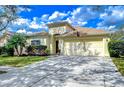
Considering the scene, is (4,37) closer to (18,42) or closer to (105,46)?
(18,42)

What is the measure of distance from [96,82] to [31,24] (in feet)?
81.4

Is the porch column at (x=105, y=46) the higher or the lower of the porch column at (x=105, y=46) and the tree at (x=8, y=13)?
the lower

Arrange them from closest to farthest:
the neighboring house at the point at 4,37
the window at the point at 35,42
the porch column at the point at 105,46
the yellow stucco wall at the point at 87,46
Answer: the porch column at the point at 105,46
the yellow stucco wall at the point at 87,46
the window at the point at 35,42
the neighboring house at the point at 4,37

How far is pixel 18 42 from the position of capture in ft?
87.2

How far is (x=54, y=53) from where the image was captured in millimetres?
26609

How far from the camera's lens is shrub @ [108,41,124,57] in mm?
20500

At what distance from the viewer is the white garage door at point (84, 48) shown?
2359 centimetres

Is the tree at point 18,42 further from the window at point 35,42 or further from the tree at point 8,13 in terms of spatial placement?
the tree at point 8,13

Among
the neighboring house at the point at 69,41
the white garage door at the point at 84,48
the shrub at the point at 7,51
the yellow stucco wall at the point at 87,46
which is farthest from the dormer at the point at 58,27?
the shrub at the point at 7,51

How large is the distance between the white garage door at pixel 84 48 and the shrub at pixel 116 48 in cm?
234

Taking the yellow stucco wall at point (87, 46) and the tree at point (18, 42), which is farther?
the tree at point (18, 42)

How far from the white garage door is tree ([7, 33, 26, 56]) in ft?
16.7
